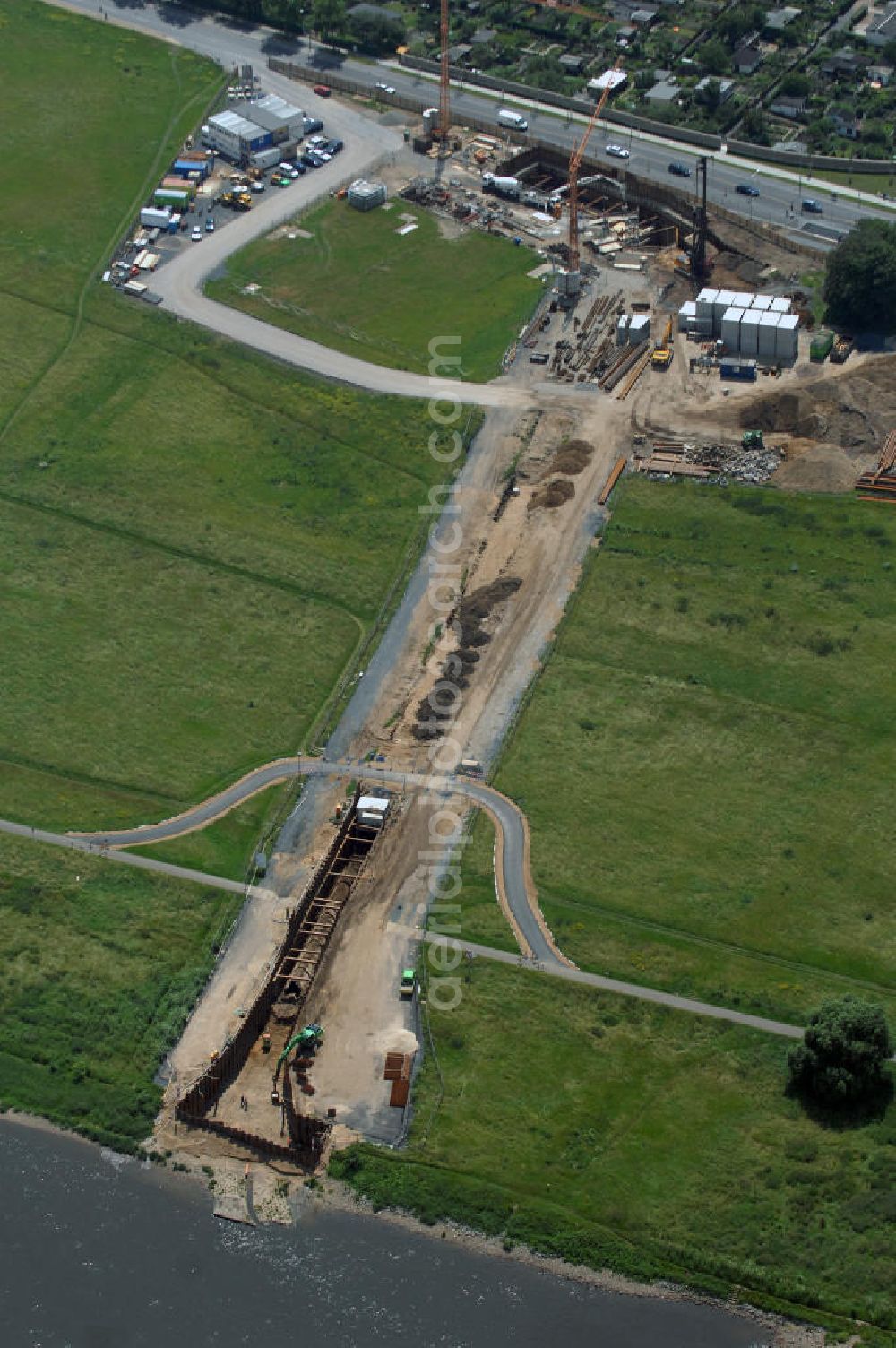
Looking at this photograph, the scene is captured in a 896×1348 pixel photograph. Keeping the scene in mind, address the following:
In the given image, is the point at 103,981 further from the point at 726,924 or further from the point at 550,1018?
the point at 726,924

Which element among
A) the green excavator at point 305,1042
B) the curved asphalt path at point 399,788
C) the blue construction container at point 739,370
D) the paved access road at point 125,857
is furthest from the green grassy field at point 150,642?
the blue construction container at point 739,370

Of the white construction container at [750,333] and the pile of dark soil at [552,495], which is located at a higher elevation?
the white construction container at [750,333]

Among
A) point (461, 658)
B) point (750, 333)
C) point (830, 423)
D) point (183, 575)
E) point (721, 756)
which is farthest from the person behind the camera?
point (750, 333)

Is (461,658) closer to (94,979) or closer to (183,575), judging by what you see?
(183,575)

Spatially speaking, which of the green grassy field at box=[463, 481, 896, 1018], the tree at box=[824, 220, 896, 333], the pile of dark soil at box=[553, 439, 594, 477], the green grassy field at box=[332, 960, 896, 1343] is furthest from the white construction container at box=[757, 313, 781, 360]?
the green grassy field at box=[332, 960, 896, 1343]

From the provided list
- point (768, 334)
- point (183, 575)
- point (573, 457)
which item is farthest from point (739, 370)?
point (183, 575)

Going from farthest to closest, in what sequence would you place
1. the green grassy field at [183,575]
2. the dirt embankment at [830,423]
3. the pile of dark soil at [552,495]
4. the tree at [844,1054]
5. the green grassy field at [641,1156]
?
the dirt embankment at [830,423] → the pile of dark soil at [552,495] → the green grassy field at [183,575] → the tree at [844,1054] → the green grassy field at [641,1156]

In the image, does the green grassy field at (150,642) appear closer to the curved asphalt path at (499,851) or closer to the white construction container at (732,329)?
the curved asphalt path at (499,851)

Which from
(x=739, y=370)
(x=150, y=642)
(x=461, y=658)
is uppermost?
(x=739, y=370)

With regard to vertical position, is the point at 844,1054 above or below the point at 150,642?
below
